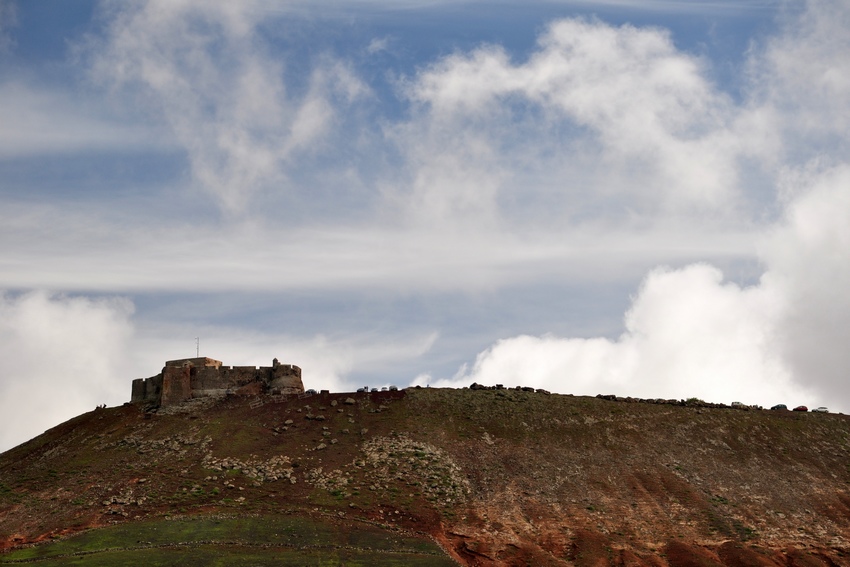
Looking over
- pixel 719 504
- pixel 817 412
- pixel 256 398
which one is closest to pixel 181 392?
pixel 256 398

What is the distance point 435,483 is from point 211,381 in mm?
32241

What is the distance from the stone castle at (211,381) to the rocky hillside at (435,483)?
2024mm

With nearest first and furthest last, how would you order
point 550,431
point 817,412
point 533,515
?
point 533,515 → point 550,431 → point 817,412

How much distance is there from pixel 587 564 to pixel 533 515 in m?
8.97

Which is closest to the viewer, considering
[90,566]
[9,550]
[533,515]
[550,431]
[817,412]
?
[90,566]

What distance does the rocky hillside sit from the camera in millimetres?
70312

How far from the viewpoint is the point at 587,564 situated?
69.2 metres

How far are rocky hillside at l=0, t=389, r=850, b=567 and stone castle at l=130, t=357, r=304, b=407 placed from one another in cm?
202

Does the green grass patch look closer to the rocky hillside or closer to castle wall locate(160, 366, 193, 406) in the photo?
the rocky hillside

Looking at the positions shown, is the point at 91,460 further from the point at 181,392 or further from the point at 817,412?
the point at 817,412

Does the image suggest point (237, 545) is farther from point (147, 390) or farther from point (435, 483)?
point (147, 390)

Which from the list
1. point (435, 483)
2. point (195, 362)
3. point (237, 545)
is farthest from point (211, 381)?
point (237, 545)

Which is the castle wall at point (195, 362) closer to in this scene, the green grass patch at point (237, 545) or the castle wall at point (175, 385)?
the castle wall at point (175, 385)

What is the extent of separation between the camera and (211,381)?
99312mm
